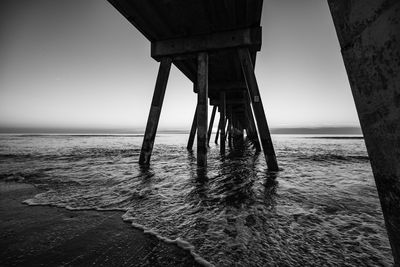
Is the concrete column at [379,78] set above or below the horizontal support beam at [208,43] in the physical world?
below

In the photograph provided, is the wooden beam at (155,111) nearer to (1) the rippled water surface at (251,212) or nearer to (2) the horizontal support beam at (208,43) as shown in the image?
(2) the horizontal support beam at (208,43)

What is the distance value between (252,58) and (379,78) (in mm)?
6176

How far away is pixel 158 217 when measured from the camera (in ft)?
6.02

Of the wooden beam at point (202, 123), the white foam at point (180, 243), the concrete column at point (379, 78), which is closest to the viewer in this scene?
the concrete column at point (379, 78)

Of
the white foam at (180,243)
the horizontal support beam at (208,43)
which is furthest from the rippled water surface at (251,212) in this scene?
the horizontal support beam at (208,43)

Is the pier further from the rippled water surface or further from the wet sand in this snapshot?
the wet sand

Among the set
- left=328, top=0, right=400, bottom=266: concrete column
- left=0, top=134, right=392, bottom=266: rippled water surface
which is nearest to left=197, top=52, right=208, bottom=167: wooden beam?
left=0, top=134, right=392, bottom=266: rippled water surface

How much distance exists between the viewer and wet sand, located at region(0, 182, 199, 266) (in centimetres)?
118

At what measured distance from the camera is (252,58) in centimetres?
611

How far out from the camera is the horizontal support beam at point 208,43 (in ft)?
14.6

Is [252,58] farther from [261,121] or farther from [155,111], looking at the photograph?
[155,111]

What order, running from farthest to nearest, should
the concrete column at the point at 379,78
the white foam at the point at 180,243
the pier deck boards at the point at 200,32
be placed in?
the pier deck boards at the point at 200,32, the white foam at the point at 180,243, the concrete column at the point at 379,78

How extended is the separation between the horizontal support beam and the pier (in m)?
0.03

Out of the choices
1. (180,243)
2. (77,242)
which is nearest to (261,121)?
(180,243)
